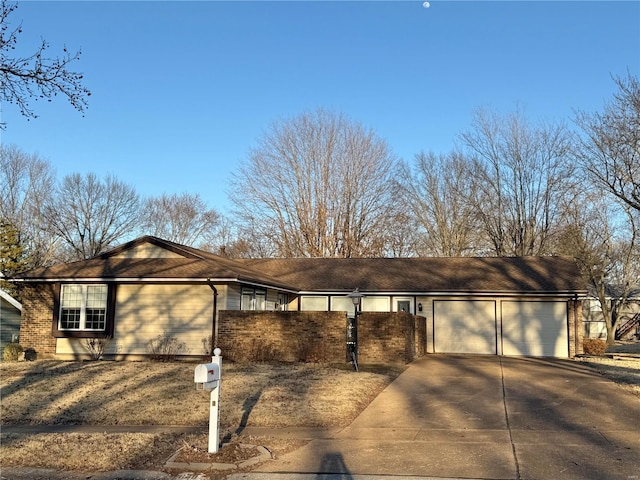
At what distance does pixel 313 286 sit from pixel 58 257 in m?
29.4

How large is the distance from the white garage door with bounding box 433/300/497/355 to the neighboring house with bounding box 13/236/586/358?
4 centimetres

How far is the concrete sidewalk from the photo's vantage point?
6.87m

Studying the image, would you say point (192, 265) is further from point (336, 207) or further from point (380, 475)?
point (336, 207)

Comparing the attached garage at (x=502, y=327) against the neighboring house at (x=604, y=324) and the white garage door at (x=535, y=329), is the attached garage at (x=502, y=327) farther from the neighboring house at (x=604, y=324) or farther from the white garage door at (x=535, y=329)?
the neighboring house at (x=604, y=324)

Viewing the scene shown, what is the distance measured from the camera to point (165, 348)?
19.1m

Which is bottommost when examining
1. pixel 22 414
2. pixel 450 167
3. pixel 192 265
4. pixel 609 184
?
pixel 22 414

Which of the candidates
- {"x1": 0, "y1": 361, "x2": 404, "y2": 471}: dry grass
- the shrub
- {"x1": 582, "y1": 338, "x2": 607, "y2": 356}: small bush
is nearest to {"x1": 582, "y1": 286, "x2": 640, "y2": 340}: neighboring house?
{"x1": 582, "y1": 338, "x2": 607, "y2": 356}: small bush

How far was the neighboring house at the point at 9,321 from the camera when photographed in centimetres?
2254

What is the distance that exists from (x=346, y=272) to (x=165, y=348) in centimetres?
1037

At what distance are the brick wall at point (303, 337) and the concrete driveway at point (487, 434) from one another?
3263mm

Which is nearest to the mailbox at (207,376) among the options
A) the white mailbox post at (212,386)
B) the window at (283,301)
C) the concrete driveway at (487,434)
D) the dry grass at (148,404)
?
the white mailbox post at (212,386)

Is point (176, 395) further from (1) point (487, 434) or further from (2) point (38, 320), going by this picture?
(2) point (38, 320)

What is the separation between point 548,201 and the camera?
127 ft

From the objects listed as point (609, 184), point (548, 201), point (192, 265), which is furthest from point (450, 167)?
point (192, 265)
